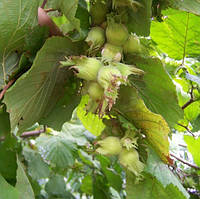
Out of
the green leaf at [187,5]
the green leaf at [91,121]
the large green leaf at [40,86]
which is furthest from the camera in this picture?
the green leaf at [91,121]

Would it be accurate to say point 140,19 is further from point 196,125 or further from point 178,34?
point 196,125

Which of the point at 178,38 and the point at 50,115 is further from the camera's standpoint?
the point at 178,38

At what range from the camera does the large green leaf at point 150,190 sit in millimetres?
1100

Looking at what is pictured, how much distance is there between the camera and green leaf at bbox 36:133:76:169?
221 cm

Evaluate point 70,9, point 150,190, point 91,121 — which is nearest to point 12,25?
Answer: point 70,9

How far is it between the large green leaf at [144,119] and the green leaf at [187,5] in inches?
12.0

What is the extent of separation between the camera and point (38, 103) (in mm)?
975

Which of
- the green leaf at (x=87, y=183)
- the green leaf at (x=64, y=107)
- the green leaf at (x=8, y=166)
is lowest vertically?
the green leaf at (x=87, y=183)

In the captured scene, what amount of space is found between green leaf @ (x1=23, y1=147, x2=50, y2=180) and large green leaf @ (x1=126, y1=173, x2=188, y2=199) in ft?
5.23

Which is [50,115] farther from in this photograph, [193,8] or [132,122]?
[193,8]

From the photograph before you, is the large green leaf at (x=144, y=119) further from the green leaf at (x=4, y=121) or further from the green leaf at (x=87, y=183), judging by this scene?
the green leaf at (x=87, y=183)

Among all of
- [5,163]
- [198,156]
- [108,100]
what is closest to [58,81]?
[108,100]

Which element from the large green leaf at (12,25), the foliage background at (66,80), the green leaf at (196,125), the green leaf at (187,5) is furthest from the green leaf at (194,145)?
the large green leaf at (12,25)

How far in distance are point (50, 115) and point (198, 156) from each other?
2.81 feet
